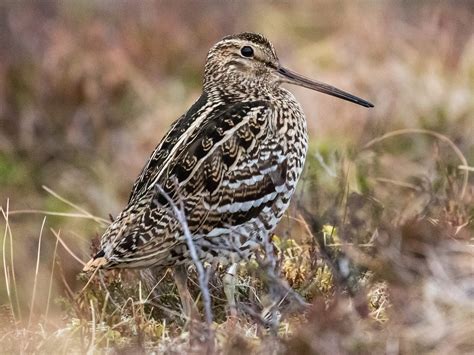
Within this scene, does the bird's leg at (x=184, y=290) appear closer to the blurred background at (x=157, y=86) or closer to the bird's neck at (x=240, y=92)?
the bird's neck at (x=240, y=92)

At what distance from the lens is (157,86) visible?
1021cm

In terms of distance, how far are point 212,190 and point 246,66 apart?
0.96 metres

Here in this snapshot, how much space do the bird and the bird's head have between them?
0.32 metres

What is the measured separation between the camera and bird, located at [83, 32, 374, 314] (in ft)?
16.4

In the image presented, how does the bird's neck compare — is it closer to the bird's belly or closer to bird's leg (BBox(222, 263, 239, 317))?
the bird's belly

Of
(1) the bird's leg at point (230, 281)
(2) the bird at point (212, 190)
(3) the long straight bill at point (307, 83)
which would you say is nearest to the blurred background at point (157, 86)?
(3) the long straight bill at point (307, 83)

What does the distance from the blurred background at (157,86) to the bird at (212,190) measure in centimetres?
136

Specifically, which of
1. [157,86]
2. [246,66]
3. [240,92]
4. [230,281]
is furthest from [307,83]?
[157,86]

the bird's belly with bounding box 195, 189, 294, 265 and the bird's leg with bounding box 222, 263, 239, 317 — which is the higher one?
the bird's belly with bounding box 195, 189, 294, 265

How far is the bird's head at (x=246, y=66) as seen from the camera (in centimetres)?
593

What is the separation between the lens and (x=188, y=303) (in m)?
4.80

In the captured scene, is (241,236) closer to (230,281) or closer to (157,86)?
(230,281)

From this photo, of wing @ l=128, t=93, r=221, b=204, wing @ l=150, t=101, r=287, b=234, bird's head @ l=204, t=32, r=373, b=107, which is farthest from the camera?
bird's head @ l=204, t=32, r=373, b=107

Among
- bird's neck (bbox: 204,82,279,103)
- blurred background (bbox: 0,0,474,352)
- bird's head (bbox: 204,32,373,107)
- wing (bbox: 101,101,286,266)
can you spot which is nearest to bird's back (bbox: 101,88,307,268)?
wing (bbox: 101,101,286,266)
